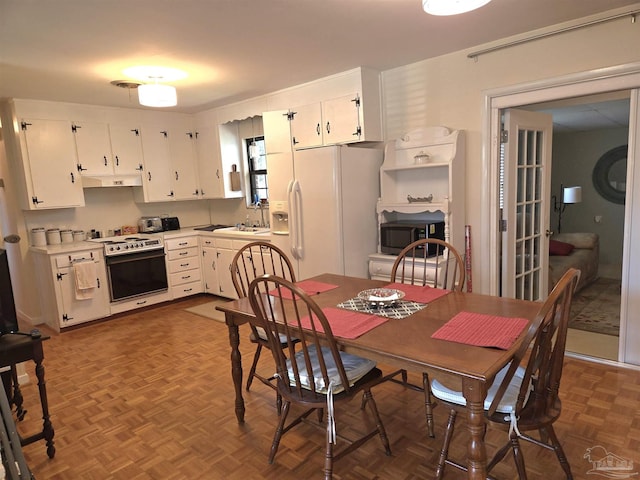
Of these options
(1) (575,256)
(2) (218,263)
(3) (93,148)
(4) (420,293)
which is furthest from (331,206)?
(1) (575,256)

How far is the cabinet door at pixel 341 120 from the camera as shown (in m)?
3.77

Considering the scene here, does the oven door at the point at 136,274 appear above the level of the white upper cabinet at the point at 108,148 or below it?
below

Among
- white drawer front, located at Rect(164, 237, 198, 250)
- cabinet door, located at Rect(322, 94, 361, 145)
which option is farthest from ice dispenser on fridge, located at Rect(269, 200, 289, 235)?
white drawer front, located at Rect(164, 237, 198, 250)

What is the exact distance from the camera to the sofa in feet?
15.2

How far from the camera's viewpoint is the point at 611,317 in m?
3.96

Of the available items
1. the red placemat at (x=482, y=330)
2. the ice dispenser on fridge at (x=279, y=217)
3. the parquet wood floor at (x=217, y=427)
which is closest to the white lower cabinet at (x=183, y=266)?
the ice dispenser on fridge at (x=279, y=217)

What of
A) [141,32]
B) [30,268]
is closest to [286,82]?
[141,32]

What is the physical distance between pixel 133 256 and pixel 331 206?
8.19 feet

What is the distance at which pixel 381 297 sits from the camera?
2133 mm

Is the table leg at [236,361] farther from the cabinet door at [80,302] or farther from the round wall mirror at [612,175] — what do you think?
the round wall mirror at [612,175]

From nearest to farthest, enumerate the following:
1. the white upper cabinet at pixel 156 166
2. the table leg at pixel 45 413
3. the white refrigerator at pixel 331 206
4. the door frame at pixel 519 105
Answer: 1. the table leg at pixel 45 413
2. the door frame at pixel 519 105
3. the white refrigerator at pixel 331 206
4. the white upper cabinet at pixel 156 166

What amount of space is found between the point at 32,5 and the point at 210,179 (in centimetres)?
335

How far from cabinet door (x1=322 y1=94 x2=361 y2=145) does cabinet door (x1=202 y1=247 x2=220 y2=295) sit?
2.13 metres

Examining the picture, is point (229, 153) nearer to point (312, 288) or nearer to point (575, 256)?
point (312, 288)
